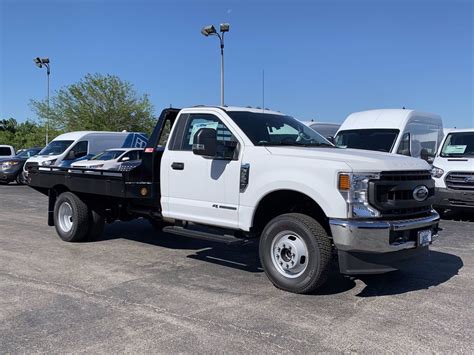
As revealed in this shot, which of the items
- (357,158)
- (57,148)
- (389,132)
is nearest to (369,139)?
(389,132)

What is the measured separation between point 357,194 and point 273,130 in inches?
71.5

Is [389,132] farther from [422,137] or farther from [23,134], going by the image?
[23,134]

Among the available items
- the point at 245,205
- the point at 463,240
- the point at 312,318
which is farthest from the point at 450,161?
the point at 312,318

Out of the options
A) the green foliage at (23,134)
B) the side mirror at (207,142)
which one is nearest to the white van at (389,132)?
the side mirror at (207,142)

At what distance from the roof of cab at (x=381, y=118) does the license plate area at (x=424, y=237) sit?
725 cm

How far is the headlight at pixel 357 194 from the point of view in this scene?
16.8 feet

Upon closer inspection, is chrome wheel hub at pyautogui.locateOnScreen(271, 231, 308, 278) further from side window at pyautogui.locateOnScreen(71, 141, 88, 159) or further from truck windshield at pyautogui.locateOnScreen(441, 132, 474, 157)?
side window at pyautogui.locateOnScreen(71, 141, 88, 159)

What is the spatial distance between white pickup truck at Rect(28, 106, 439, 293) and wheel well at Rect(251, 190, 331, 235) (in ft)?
0.04

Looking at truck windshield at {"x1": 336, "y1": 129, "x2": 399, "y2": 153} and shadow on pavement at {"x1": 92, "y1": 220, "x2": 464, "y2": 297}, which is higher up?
truck windshield at {"x1": 336, "y1": 129, "x2": 399, "y2": 153}

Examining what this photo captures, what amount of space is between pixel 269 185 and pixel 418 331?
2168 mm

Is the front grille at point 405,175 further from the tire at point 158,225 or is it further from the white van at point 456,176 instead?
the white van at point 456,176

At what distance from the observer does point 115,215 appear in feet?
28.7

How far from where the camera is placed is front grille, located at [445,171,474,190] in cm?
1105

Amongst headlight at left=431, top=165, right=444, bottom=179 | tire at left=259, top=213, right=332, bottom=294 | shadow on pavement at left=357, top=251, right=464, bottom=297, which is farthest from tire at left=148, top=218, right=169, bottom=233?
headlight at left=431, top=165, right=444, bottom=179
